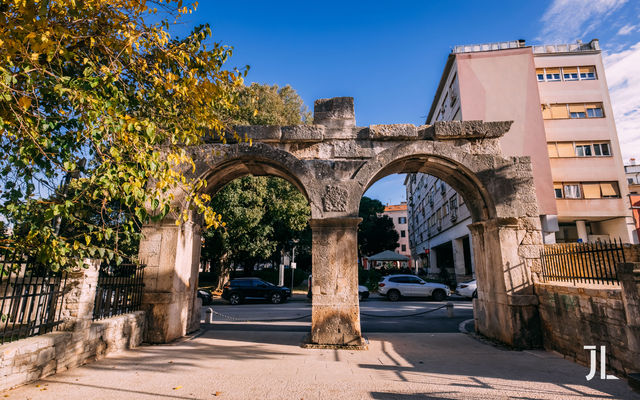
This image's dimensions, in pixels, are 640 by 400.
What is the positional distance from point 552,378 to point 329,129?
18.7ft

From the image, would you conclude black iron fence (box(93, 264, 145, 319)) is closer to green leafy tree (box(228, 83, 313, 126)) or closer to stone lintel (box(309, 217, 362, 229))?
stone lintel (box(309, 217, 362, 229))

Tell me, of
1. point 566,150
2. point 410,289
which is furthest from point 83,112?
point 566,150

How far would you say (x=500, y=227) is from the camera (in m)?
6.59

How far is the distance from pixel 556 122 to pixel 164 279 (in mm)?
23647

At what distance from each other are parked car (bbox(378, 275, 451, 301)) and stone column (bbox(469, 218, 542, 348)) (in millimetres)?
8934

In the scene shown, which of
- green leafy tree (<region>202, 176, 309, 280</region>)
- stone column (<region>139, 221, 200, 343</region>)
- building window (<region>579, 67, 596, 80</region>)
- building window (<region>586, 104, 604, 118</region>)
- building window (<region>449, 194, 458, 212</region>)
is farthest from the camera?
building window (<region>449, 194, 458, 212</region>)

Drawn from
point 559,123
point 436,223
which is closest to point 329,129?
point 559,123

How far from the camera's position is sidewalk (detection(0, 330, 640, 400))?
3.84 metres

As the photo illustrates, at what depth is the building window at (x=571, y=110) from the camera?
2016 cm

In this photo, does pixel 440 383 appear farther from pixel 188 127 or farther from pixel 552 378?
pixel 188 127

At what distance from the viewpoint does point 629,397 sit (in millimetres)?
3703

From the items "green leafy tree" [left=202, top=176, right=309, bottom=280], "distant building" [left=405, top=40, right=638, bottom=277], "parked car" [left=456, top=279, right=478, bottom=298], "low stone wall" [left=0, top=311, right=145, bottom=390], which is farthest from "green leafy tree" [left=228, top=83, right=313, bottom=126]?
"parked car" [left=456, top=279, right=478, bottom=298]

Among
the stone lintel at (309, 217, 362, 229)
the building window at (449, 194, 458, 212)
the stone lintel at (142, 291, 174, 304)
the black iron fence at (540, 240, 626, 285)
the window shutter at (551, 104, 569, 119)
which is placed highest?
the window shutter at (551, 104, 569, 119)

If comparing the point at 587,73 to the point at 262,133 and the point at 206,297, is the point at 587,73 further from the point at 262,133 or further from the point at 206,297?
the point at 206,297
